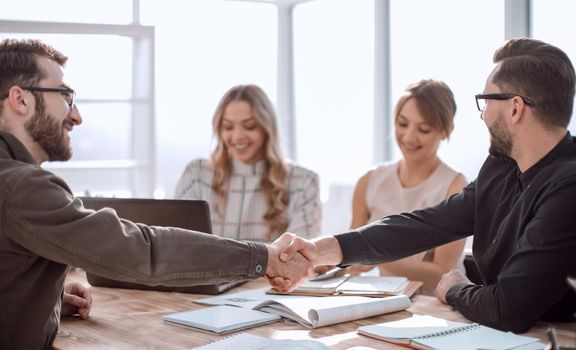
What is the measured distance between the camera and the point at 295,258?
7.66 feet

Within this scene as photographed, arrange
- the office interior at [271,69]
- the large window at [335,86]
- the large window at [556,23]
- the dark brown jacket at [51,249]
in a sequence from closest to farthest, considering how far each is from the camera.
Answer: the dark brown jacket at [51,249] < the large window at [556,23] < the office interior at [271,69] < the large window at [335,86]

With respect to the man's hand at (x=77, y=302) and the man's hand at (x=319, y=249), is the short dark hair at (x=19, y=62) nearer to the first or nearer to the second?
the man's hand at (x=77, y=302)

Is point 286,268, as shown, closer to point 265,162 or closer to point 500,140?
point 500,140

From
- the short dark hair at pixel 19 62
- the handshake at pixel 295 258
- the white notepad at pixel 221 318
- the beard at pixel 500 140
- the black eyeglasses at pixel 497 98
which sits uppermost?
the short dark hair at pixel 19 62

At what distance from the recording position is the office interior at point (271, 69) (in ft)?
15.6

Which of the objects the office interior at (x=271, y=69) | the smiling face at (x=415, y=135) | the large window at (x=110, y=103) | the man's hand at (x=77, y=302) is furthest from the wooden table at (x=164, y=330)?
the large window at (x=110, y=103)

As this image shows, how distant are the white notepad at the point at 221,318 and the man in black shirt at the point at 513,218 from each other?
27 cm

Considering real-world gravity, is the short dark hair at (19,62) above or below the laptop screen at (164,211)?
above

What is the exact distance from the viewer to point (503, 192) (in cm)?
229

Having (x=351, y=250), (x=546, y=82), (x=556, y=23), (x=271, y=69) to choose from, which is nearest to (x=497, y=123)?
(x=546, y=82)

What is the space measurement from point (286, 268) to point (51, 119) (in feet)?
2.64

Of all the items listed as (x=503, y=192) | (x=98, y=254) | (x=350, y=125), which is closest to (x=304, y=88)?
(x=350, y=125)

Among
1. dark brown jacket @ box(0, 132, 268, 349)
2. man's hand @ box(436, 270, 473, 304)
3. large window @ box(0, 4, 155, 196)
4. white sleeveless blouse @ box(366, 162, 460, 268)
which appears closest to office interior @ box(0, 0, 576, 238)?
large window @ box(0, 4, 155, 196)

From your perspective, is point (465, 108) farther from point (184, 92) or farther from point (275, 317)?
point (275, 317)
